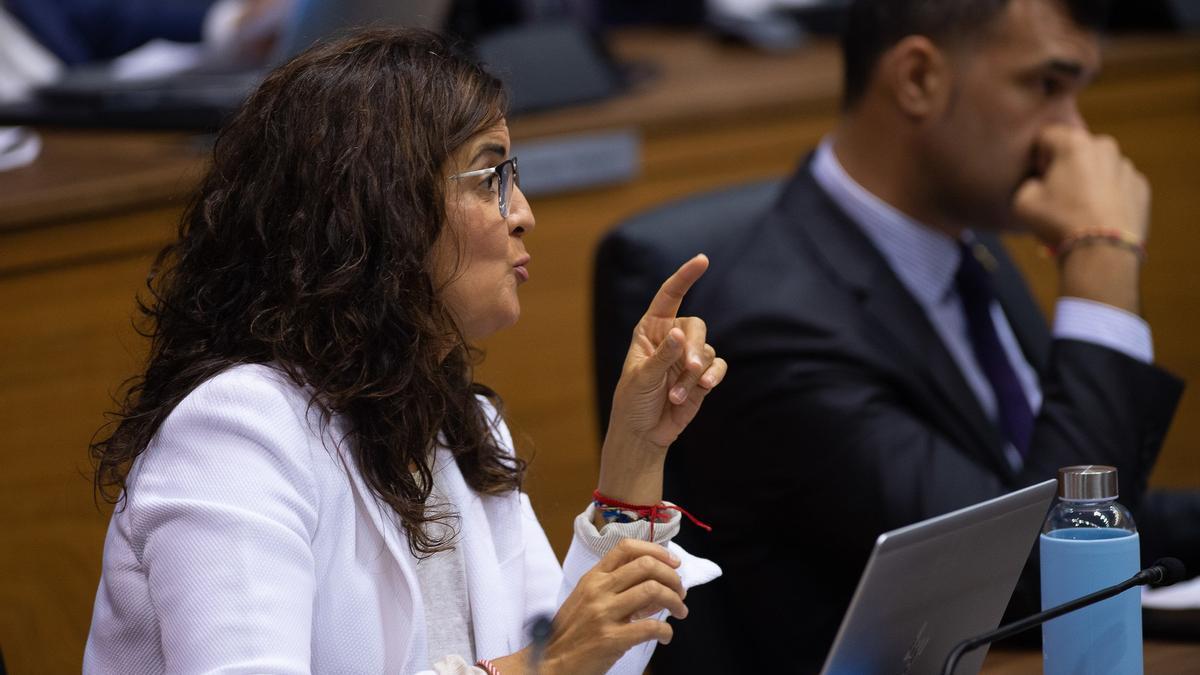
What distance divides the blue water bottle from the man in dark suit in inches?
14.6

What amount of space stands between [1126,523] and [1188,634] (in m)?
0.27

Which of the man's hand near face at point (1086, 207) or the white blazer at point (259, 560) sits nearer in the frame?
the white blazer at point (259, 560)

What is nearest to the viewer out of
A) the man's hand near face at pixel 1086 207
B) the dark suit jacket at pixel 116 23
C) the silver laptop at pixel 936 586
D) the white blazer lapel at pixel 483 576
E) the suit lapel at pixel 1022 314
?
the silver laptop at pixel 936 586

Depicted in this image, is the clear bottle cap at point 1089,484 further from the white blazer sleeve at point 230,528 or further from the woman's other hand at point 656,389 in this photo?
the white blazer sleeve at point 230,528

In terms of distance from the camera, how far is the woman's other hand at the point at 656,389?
1104 millimetres

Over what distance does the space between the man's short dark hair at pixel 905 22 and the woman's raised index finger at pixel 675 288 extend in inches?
30.9

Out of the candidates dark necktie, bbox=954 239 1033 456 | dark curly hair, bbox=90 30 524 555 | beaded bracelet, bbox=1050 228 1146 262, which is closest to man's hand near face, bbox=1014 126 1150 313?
beaded bracelet, bbox=1050 228 1146 262

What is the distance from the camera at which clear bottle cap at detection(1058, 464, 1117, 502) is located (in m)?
1.10

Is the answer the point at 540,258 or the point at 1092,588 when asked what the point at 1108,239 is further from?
the point at 540,258

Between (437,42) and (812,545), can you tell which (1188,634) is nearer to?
(812,545)

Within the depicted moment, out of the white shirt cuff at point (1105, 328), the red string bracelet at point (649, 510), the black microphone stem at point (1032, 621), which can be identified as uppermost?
the black microphone stem at point (1032, 621)

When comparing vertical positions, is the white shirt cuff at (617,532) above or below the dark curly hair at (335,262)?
below

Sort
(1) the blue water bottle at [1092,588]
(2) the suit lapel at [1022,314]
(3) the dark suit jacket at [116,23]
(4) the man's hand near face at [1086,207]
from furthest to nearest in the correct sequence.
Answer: (3) the dark suit jacket at [116,23] → (2) the suit lapel at [1022,314] → (4) the man's hand near face at [1086,207] → (1) the blue water bottle at [1092,588]

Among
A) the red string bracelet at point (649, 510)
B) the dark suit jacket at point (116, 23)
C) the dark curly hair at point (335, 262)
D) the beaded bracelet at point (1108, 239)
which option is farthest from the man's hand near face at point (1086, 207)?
the dark suit jacket at point (116, 23)
